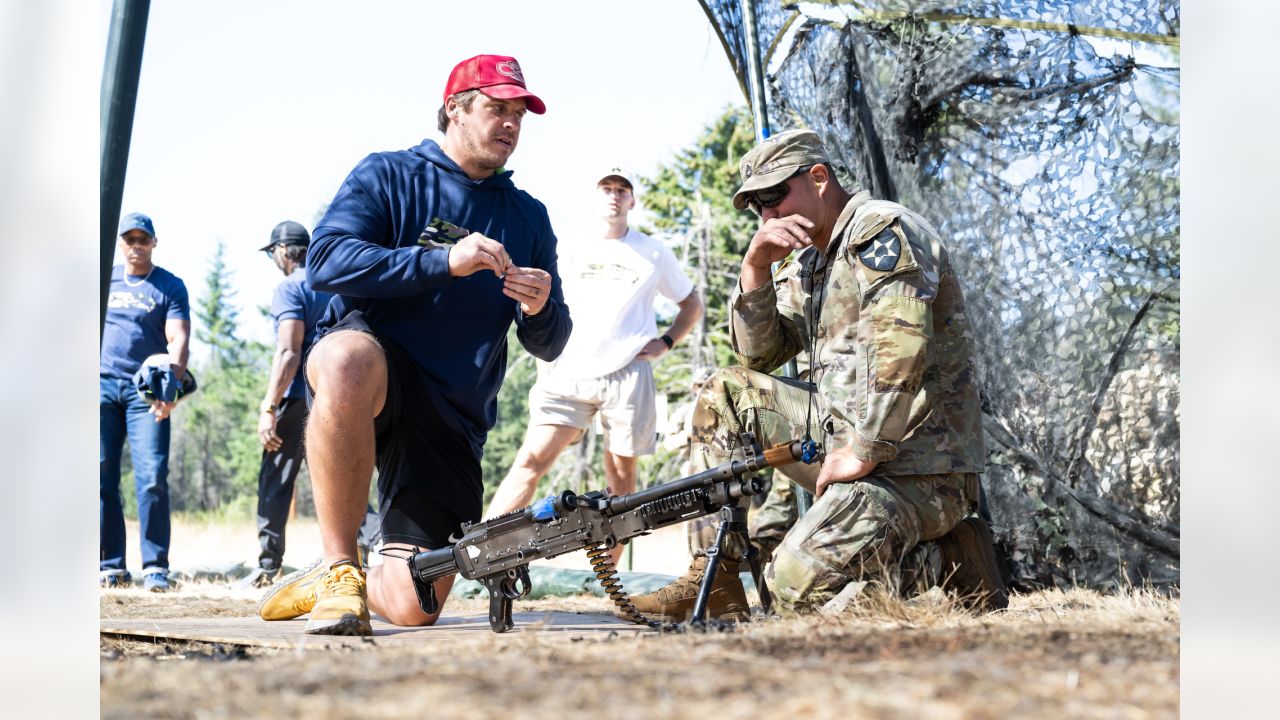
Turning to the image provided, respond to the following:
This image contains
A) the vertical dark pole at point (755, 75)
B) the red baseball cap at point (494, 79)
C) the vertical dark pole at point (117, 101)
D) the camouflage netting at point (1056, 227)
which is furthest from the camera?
the vertical dark pole at point (755, 75)

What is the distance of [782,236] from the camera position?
3.51m

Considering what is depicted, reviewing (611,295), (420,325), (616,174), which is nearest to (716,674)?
(420,325)

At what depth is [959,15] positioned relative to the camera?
487 centimetres

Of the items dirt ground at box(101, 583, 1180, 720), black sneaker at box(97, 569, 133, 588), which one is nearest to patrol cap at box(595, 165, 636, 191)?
black sneaker at box(97, 569, 133, 588)

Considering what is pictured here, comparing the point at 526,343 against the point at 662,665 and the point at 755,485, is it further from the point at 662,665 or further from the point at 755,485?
the point at 662,665

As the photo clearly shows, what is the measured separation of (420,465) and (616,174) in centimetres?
262

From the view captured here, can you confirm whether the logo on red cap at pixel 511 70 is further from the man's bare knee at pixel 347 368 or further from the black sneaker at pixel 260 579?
the black sneaker at pixel 260 579

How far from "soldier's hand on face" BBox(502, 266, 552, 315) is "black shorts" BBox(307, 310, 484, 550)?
0.44 metres

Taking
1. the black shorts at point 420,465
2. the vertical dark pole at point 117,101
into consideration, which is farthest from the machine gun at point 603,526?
the vertical dark pole at point 117,101

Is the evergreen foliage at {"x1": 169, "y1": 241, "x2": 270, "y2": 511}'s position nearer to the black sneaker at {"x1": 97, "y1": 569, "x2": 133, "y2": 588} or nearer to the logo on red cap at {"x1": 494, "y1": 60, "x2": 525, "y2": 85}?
the black sneaker at {"x1": 97, "y1": 569, "x2": 133, "y2": 588}

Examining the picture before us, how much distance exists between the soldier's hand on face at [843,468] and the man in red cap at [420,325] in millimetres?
950

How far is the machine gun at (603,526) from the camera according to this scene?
310 cm

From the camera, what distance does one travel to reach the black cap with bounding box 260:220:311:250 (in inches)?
275
